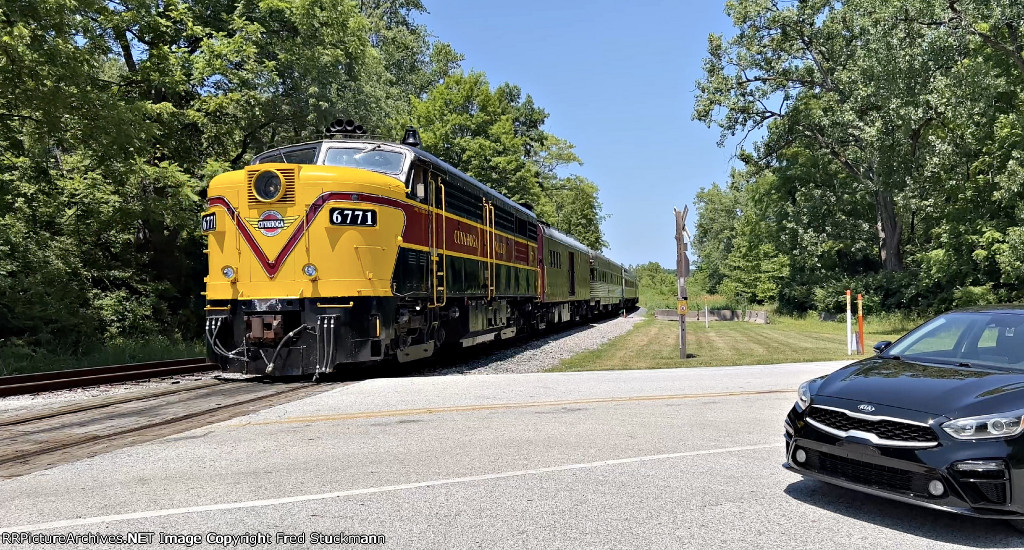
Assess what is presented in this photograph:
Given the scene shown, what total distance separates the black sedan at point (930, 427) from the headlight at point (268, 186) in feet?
29.6

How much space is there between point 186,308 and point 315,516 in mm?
21148

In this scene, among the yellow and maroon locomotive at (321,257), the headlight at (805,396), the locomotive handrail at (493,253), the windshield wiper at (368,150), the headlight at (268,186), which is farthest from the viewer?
the locomotive handrail at (493,253)

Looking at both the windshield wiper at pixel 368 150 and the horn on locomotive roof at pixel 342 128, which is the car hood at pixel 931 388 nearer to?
the windshield wiper at pixel 368 150

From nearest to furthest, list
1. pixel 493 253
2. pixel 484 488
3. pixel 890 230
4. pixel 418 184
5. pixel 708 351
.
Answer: pixel 484 488 < pixel 418 184 < pixel 493 253 < pixel 708 351 < pixel 890 230

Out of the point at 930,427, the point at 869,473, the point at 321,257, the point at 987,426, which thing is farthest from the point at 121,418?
the point at 987,426

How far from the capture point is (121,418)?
30.2 ft

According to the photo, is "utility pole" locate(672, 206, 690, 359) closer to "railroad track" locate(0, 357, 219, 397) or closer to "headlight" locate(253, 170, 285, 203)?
"headlight" locate(253, 170, 285, 203)

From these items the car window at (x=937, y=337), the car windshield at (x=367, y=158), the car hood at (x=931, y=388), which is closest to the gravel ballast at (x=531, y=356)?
the car windshield at (x=367, y=158)

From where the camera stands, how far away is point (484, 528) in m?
4.64

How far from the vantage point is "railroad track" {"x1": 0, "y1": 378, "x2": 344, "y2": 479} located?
7.18 m

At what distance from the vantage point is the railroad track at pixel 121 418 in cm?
718

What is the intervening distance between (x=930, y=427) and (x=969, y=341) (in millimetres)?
1785

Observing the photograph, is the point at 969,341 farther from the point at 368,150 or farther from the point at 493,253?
the point at 493,253

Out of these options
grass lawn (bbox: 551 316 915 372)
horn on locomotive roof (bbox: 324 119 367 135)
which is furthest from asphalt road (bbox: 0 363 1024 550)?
grass lawn (bbox: 551 316 915 372)
